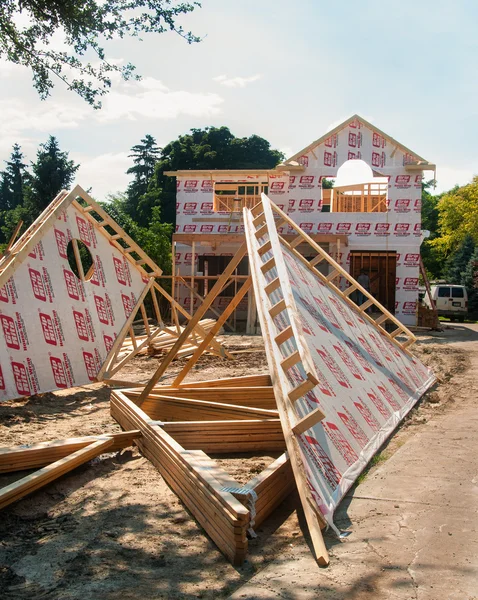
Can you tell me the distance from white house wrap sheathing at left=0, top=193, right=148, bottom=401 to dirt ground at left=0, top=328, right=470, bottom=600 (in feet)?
6.68

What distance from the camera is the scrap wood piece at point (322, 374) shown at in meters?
4.33

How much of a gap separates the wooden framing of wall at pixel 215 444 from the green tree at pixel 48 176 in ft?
94.7

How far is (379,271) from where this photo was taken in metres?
24.1

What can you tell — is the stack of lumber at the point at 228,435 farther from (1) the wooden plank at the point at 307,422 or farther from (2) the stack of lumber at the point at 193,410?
(1) the wooden plank at the point at 307,422

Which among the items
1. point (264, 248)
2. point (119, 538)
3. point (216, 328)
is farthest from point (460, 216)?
point (119, 538)

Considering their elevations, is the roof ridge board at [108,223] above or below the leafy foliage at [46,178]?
below

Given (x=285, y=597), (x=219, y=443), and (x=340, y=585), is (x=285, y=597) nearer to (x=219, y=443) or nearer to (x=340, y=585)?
(x=340, y=585)

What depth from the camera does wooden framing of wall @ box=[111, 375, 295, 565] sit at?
387 centimetres

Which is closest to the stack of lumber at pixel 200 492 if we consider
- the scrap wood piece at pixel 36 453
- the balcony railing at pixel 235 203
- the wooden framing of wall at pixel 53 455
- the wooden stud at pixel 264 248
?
the wooden framing of wall at pixel 53 455

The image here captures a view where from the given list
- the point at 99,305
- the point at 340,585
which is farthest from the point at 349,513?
the point at 99,305

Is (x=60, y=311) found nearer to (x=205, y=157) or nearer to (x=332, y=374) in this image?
(x=332, y=374)

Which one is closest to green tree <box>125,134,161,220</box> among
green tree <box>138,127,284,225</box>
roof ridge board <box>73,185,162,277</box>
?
green tree <box>138,127,284,225</box>

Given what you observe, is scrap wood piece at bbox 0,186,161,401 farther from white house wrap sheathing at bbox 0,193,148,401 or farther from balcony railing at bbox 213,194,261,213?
balcony railing at bbox 213,194,261,213

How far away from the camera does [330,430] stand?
5.17 meters
